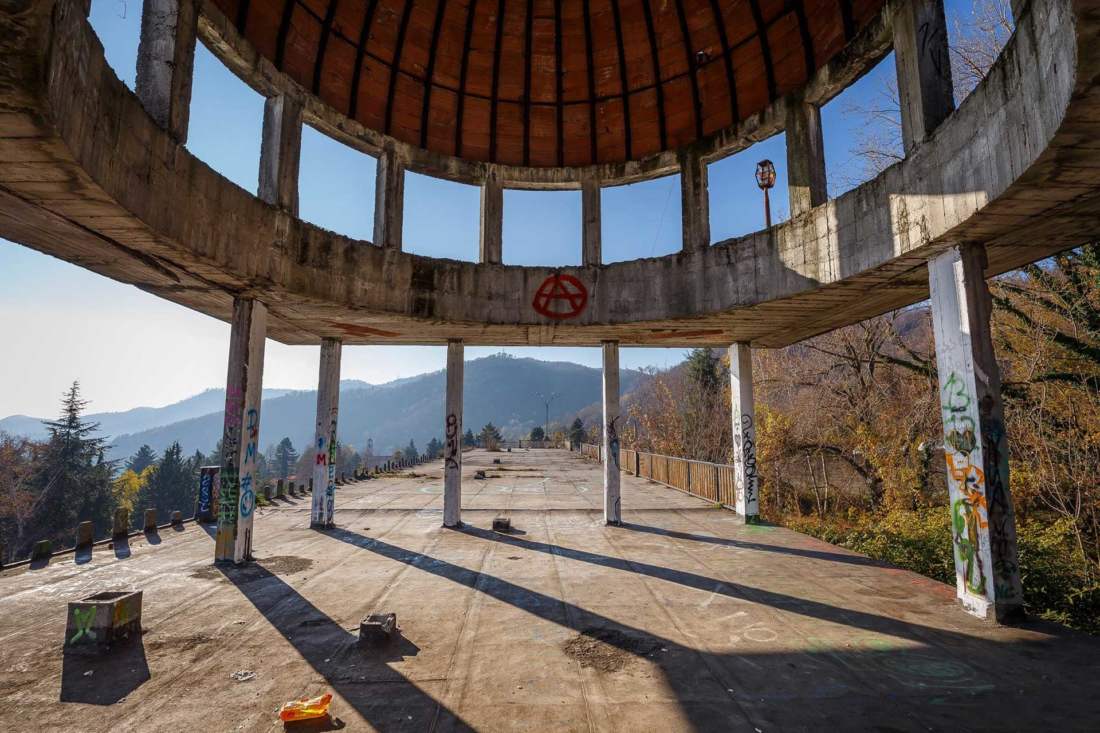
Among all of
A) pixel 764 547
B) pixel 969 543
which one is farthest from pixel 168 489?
pixel 969 543

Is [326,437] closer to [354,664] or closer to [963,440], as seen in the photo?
[354,664]

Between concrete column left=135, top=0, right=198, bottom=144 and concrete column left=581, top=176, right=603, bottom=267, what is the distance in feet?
30.4

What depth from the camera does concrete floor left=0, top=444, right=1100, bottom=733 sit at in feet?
16.3

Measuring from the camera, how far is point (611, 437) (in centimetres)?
1581

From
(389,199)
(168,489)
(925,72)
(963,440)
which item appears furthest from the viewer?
(168,489)

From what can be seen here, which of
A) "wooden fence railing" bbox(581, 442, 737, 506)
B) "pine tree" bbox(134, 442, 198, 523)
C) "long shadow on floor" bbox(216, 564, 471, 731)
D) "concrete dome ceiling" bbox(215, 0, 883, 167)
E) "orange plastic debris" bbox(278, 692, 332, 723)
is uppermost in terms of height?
"concrete dome ceiling" bbox(215, 0, 883, 167)

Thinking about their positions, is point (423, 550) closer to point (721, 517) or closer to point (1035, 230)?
point (721, 517)

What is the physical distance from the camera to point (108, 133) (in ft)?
20.7

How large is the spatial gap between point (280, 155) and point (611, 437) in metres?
11.3

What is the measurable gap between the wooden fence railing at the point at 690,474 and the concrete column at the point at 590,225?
29.3ft

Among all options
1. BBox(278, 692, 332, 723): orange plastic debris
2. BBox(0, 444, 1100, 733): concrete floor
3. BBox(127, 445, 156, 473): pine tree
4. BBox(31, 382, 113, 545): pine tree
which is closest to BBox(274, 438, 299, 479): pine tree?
BBox(127, 445, 156, 473): pine tree

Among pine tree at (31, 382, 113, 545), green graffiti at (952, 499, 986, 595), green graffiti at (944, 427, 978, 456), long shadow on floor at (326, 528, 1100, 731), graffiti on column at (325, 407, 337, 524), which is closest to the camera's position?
long shadow on floor at (326, 528, 1100, 731)

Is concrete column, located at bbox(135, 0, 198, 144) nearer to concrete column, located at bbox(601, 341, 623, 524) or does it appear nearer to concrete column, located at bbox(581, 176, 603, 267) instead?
concrete column, located at bbox(581, 176, 603, 267)

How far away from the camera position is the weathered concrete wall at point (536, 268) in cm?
509
